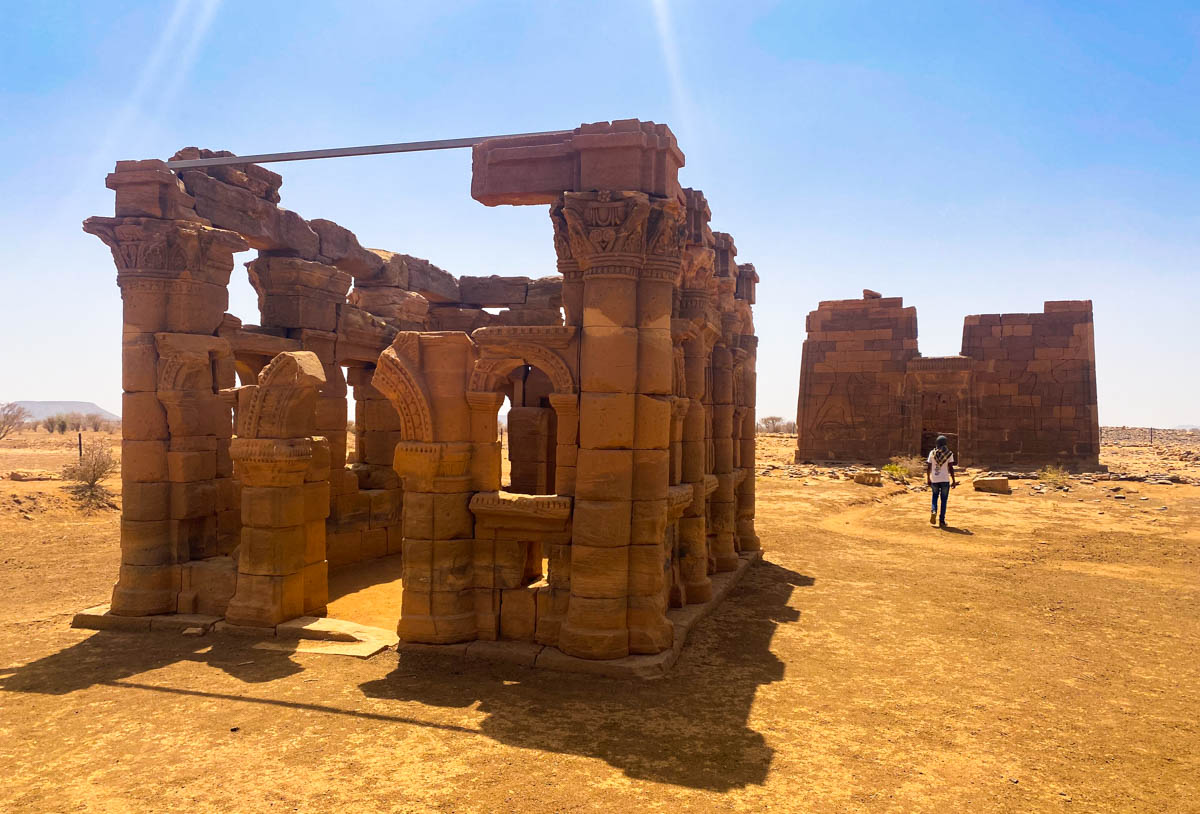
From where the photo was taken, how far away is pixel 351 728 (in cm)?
628

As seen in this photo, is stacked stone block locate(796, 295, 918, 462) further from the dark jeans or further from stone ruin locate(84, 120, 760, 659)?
stone ruin locate(84, 120, 760, 659)

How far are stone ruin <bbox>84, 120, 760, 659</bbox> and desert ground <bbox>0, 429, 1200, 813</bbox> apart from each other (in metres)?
0.78

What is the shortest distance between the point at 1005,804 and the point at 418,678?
4.97 meters

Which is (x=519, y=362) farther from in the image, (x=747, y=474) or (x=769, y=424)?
(x=769, y=424)

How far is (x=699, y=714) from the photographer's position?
6.65 m

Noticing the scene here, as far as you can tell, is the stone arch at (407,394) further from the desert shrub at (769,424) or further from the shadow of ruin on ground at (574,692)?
the desert shrub at (769,424)

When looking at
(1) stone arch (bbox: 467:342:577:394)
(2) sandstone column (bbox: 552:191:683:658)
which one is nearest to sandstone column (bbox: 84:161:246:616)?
(1) stone arch (bbox: 467:342:577:394)

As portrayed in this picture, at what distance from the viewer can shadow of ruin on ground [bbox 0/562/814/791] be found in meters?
5.88

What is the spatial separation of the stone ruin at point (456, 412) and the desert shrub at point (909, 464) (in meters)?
13.6

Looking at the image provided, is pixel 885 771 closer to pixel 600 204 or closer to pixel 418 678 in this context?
pixel 418 678

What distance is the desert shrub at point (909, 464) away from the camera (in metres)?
24.3

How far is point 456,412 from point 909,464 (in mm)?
20275

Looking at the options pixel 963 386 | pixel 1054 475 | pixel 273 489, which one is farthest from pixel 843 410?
pixel 273 489

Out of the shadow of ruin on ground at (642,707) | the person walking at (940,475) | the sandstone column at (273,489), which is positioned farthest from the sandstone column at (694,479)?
the person walking at (940,475)
